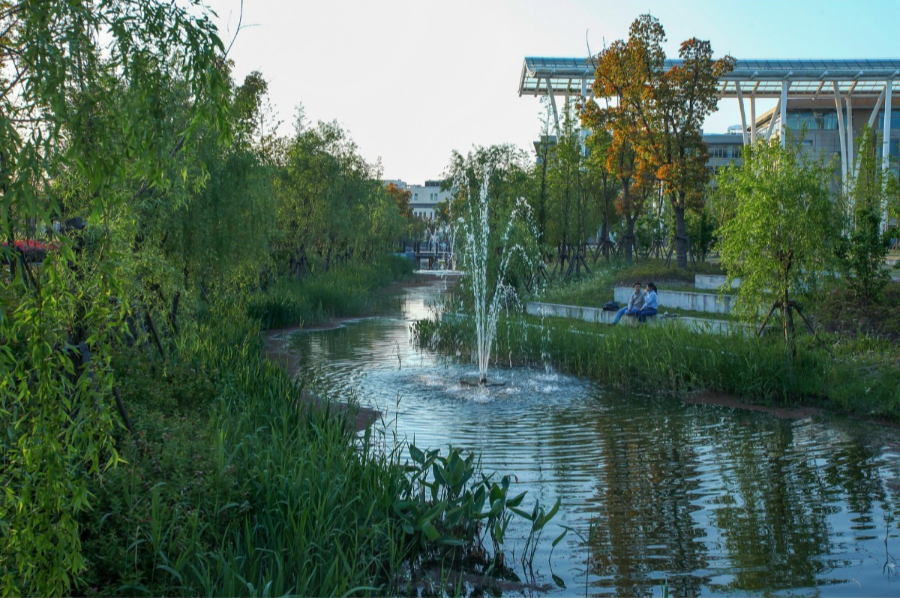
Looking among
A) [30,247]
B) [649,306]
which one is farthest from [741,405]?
[30,247]

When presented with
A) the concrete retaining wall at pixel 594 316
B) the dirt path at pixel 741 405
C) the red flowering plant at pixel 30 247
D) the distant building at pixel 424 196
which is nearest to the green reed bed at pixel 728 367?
the dirt path at pixel 741 405

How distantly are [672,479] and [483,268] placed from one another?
13148 millimetres

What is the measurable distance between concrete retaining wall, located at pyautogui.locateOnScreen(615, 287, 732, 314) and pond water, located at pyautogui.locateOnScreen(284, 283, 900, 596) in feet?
22.0

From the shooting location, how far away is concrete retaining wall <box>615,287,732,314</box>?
1933 centimetres

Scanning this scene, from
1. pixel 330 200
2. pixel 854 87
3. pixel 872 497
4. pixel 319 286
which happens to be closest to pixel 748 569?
pixel 872 497

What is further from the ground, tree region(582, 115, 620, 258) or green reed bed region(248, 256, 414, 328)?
Result: tree region(582, 115, 620, 258)

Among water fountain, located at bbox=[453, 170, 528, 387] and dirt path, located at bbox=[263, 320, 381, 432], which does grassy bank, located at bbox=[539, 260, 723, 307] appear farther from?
dirt path, located at bbox=[263, 320, 381, 432]

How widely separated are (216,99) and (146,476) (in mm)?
2746

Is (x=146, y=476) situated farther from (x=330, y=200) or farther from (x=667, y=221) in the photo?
(x=667, y=221)

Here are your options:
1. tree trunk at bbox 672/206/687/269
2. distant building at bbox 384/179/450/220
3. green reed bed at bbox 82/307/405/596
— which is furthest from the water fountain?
distant building at bbox 384/179/450/220

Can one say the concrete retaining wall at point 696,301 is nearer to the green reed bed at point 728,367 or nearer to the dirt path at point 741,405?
the green reed bed at point 728,367

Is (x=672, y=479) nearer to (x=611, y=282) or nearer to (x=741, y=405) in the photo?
(x=741, y=405)

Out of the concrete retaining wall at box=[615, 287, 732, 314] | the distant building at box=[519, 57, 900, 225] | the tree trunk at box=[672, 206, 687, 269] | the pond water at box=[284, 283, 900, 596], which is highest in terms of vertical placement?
the distant building at box=[519, 57, 900, 225]

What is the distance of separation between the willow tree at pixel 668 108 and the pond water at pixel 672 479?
14.0 metres
